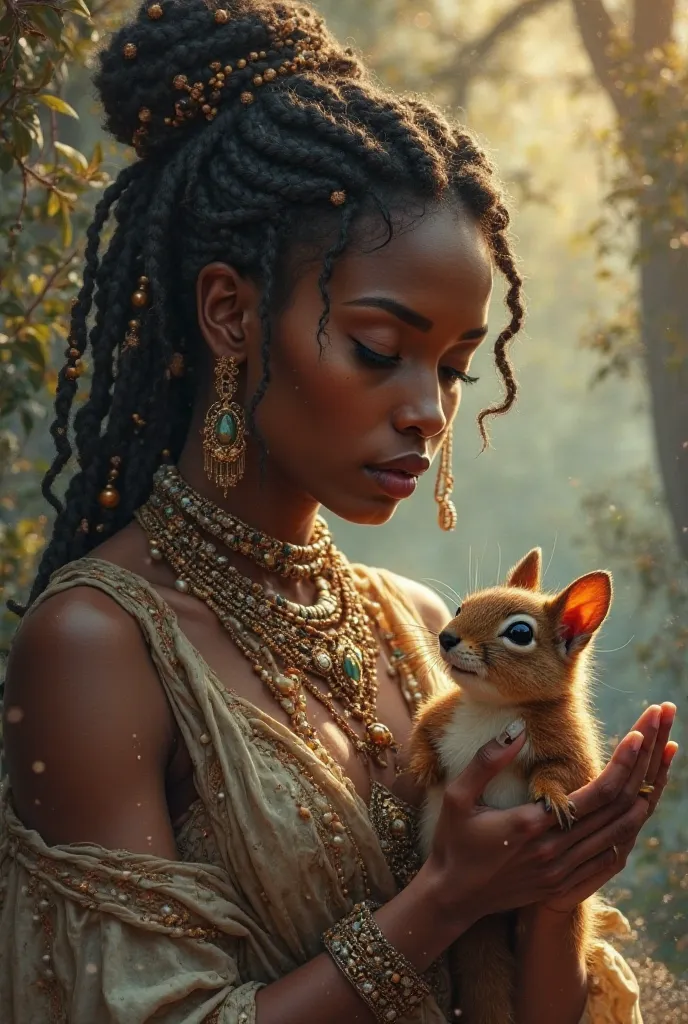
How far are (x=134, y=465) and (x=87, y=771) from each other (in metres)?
0.86

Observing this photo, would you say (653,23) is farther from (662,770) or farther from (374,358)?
(662,770)

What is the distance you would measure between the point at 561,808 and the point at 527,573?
2.21ft

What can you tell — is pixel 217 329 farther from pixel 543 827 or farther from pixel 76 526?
pixel 543 827

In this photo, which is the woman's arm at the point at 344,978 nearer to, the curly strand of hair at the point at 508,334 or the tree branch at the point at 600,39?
the curly strand of hair at the point at 508,334

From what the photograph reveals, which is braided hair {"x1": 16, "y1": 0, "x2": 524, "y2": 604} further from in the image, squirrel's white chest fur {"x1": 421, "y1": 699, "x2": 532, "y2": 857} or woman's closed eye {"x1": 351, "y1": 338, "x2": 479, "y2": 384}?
squirrel's white chest fur {"x1": 421, "y1": 699, "x2": 532, "y2": 857}

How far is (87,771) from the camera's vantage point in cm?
247

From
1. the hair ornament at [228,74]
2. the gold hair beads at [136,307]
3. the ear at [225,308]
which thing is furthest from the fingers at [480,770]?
the hair ornament at [228,74]

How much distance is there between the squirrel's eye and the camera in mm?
2699

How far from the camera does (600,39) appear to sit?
562cm

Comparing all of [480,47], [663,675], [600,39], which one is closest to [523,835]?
[663,675]

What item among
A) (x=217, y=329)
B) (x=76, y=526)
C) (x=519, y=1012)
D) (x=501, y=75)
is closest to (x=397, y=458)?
(x=217, y=329)

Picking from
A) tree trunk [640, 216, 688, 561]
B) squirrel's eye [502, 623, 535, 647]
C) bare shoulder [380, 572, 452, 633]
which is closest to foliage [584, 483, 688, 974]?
tree trunk [640, 216, 688, 561]

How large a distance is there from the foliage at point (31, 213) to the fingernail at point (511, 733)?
2.01 m

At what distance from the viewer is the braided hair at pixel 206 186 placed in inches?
111
